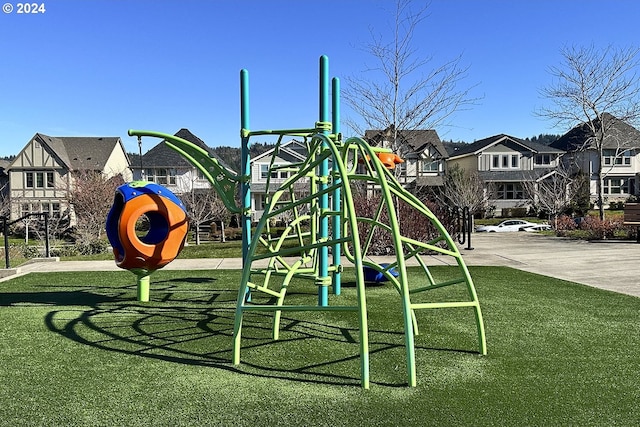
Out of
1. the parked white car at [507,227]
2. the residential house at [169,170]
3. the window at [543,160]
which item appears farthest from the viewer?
the window at [543,160]

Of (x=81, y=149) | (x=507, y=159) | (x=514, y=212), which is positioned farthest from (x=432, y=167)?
(x=81, y=149)

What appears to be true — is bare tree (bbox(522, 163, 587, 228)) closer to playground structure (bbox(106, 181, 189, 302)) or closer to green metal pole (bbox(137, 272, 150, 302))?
green metal pole (bbox(137, 272, 150, 302))

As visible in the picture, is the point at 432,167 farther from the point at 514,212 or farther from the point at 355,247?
the point at 355,247

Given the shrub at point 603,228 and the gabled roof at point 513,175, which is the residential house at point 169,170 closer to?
the gabled roof at point 513,175

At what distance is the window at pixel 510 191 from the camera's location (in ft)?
151

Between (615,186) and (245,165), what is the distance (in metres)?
46.1

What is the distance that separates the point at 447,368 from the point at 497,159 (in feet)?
149

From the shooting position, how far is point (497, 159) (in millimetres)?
47125

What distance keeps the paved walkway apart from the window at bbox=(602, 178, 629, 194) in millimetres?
31153

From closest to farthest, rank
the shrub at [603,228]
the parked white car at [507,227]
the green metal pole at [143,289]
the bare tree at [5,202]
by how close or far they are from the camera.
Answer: the green metal pole at [143,289], the shrub at [603,228], the parked white car at [507,227], the bare tree at [5,202]

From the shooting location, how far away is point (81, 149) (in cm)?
4562

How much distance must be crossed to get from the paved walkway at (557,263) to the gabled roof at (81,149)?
105 feet

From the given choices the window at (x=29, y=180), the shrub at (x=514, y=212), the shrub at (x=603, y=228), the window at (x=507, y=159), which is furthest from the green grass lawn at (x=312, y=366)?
the window at (x=507, y=159)

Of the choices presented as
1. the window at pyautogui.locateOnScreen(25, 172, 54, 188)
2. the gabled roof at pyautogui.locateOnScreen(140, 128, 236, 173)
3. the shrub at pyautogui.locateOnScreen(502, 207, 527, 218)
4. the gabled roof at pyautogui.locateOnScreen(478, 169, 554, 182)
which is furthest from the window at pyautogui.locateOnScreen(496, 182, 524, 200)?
the window at pyautogui.locateOnScreen(25, 172, 54, 188)
